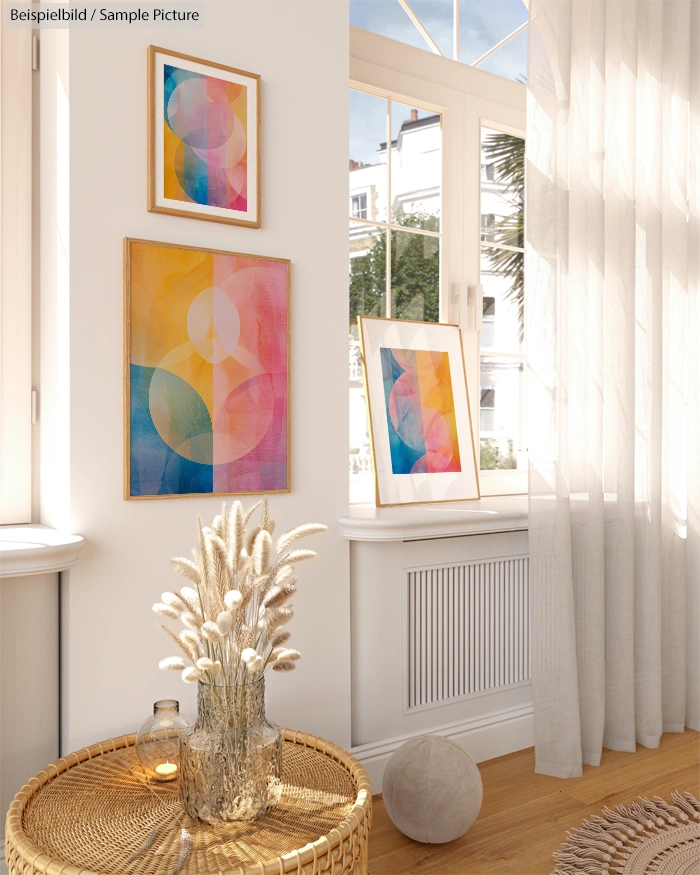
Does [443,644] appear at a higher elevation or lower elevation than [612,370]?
lower

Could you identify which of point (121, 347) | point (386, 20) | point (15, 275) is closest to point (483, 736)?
point (121, 347)

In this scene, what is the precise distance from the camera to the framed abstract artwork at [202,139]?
1.79m

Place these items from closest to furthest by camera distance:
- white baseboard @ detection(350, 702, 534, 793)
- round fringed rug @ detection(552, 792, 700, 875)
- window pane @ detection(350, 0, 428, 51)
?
round fringed rug @ detection(552, 792, 700, 875) → white baseboard @ detection(350, 702, 534, 793) → window pane @ detection(350, 0, 428, 51)

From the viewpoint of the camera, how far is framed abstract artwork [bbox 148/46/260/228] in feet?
5.87

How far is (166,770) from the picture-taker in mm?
1528

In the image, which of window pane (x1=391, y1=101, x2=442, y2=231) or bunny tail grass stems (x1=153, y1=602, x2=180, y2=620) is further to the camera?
window pane (x1=391, y1=101, x2=442, y2=231)

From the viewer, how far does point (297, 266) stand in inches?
79.9

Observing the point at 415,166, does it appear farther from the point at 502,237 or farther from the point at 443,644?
the point at 443,644

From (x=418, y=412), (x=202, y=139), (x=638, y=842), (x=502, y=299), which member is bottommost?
(x=638, y=842)

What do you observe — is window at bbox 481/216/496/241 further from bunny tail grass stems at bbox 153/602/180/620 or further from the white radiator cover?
bunny tail grass stems at bbox 153/602/180/620

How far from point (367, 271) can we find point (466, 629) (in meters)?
1.27

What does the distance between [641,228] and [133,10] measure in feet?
5.79

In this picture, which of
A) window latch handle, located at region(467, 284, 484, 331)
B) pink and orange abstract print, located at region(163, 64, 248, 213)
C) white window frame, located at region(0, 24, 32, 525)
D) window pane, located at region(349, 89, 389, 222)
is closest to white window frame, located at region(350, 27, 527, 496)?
window latch handle, located at region(467, 284, 484, 331)

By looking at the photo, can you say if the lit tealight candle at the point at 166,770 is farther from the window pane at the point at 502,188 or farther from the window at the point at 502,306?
the window pane at the point at 502,188
